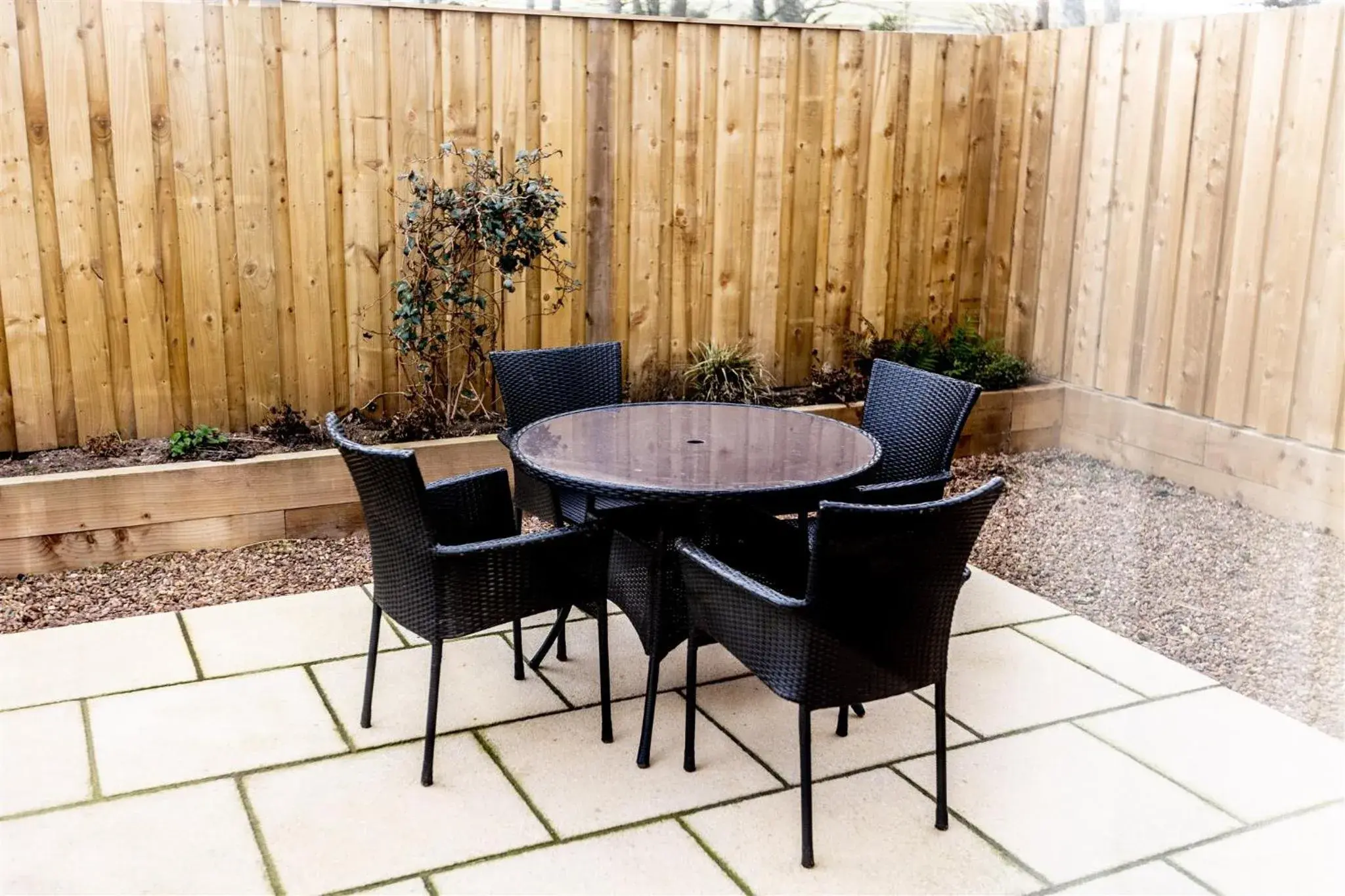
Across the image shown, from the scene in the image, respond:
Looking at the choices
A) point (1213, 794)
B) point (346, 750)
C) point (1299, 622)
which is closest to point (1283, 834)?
point (1213, 794)

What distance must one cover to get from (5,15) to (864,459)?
3431 mm

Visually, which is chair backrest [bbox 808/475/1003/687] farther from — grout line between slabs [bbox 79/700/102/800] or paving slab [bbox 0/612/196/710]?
paving slab [bbox 0/612/196/710]

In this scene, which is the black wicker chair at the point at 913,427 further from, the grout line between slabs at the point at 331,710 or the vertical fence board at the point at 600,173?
the vertical fence board at the point at 600,173

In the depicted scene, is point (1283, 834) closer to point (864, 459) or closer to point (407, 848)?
point (864, 459)

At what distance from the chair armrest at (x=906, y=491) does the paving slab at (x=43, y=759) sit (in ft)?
6.91

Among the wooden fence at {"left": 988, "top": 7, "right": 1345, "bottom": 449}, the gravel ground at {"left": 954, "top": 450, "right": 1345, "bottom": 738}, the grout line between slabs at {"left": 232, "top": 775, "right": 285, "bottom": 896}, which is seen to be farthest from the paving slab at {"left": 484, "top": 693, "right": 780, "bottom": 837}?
the wooden fence at {"left": 988, "top": 7, "right": 1345, "bottom": 449}

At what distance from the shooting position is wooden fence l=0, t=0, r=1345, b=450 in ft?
14.5

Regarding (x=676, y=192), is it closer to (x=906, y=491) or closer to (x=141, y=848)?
(x=906, y=491)

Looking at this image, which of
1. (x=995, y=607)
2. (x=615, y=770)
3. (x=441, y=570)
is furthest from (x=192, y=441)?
(x=995, y=607)

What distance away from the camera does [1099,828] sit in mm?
2701

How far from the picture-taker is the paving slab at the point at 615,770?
274 centimetres

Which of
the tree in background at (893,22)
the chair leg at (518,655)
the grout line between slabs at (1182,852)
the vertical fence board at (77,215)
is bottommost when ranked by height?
the grout line between slabs at (1182,852)

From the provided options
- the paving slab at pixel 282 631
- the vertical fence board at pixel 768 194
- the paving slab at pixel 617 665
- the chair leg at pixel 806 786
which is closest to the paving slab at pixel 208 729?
the paving slab at pixel 282 631

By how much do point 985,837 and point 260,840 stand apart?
162cm
